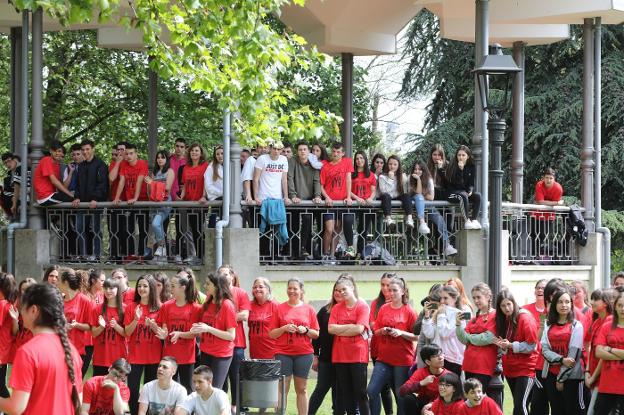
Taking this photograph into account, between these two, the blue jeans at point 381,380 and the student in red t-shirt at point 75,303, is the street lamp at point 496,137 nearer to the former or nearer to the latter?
the blue jeans at point 381,380

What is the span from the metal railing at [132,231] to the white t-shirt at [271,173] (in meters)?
0.79

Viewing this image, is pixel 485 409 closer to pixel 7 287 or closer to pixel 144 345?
pixel 144 345

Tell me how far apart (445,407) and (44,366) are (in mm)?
5948

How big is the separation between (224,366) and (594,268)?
951 centimetres

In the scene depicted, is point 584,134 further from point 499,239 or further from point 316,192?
point 499,239

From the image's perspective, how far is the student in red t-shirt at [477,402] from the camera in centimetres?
Result: 1278

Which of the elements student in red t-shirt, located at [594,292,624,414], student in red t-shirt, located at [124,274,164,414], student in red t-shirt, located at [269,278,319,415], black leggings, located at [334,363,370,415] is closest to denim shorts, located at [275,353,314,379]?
student in red t-shirt, located at [269,278,319,415]

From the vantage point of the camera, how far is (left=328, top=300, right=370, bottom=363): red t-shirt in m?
15.1

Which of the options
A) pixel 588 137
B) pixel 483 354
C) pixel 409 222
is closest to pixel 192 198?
pixel 409 222

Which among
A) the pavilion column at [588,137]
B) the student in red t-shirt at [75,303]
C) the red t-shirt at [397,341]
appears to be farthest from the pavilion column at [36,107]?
the pavilion column at [588,137]

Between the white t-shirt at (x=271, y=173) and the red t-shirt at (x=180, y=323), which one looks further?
the white t-shirt at (x=271, y=173)

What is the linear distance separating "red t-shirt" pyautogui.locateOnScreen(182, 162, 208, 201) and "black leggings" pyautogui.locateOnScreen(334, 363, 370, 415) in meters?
6.05

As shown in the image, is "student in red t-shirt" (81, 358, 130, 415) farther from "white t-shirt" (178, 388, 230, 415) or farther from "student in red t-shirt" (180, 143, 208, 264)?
"student in red t-shirt" (180, 143, 208, 264)

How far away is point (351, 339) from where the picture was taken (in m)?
15.2
